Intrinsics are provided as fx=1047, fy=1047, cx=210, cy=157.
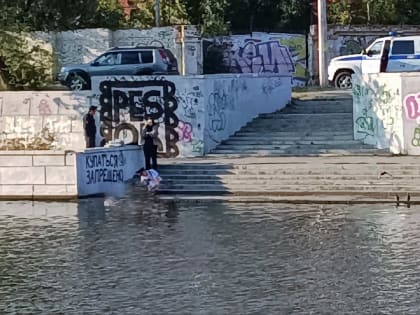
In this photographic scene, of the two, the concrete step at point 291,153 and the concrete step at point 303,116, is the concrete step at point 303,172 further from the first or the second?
the concrete step at point 303,116

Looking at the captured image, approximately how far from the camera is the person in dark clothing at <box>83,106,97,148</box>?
27906mm

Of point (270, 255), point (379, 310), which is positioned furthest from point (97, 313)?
point (270, 255)

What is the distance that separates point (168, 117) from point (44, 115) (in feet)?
12.3

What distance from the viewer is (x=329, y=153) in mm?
27781

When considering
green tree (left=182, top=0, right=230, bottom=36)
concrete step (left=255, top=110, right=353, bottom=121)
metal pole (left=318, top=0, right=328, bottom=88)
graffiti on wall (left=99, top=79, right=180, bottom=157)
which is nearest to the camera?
graffiti on wall (left=99, top=79, right=180, bottom=157)

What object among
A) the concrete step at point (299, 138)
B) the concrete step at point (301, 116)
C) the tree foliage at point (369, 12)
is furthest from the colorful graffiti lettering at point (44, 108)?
the tree foliage at point (369, 12)

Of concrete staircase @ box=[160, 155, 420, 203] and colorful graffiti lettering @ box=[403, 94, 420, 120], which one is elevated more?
colorful graffiti lettering @ box=[403, 94, 420, 120]

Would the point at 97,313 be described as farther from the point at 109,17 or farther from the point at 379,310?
the point at 109,17

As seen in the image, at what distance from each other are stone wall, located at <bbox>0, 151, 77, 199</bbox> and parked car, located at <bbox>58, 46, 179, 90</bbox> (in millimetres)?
11894

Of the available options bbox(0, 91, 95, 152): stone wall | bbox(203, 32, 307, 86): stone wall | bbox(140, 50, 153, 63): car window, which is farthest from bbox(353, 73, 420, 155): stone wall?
bbox(203, 32, 307, 86): stone wall

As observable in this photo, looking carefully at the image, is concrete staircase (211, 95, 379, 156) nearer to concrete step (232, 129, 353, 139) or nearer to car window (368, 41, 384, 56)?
concrete step (232, 129, 353, 139)

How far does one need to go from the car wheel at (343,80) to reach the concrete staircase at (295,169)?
21.5 feet

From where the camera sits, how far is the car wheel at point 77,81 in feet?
119

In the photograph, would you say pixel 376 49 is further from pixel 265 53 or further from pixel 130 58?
pixel 265 53
